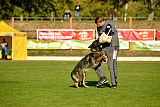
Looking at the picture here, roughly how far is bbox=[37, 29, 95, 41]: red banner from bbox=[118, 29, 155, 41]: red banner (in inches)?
109

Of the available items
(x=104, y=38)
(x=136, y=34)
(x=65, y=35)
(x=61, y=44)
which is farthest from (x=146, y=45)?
(x=104, y=38)

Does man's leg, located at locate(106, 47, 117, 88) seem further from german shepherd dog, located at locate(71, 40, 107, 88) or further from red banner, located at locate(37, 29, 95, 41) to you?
red banner, located at locate(37, 29, 95, 41)

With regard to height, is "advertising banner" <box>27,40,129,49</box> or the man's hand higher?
the man's hand

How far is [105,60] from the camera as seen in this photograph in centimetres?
1041

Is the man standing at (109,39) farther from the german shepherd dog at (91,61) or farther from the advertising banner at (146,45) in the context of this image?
the advertising banner at (146,45)

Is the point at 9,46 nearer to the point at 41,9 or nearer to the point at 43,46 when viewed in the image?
the point at 43,46

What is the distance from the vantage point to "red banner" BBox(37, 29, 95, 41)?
118 feet

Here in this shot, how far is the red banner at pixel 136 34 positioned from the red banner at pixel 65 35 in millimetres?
2777

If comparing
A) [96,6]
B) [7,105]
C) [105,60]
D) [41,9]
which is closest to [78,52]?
[41,9]

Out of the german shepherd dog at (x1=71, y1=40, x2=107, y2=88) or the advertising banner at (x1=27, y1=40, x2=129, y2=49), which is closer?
the german shepherd dog at (x1=71, y1=40, x2=107, y2=88)

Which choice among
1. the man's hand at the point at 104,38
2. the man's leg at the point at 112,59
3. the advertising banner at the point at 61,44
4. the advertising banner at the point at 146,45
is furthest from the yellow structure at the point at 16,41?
the man's hand at the point at 104,38

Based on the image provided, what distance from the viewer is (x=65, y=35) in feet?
118

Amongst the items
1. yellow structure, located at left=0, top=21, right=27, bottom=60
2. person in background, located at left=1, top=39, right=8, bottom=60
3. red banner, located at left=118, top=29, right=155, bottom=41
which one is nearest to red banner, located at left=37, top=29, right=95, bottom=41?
red banner, located at left=118, top=29, right=155, bottom=41

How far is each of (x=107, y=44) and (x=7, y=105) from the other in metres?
3.66
